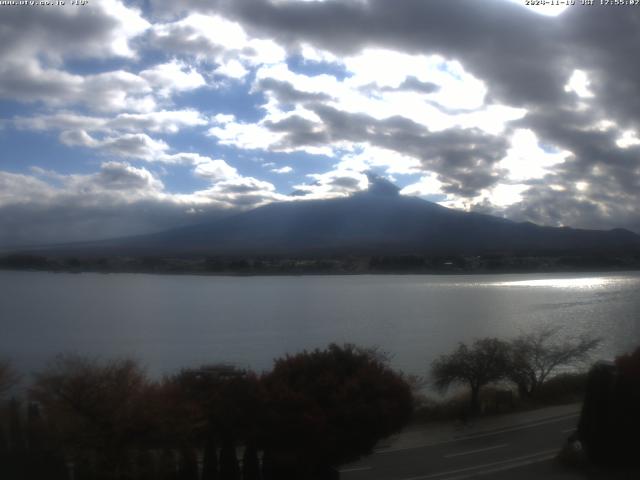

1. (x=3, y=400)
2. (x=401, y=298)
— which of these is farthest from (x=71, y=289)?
(x=3, y=400)

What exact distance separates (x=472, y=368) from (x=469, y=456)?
6.73 metres

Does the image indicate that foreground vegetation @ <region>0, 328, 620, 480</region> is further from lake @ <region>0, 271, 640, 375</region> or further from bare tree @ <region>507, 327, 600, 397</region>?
lake @ <region>0, 271, 640, 375</region>

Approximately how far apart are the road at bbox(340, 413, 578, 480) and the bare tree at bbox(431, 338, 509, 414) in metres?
3.90

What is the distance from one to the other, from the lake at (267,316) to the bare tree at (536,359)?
2794 mm

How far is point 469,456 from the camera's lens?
1234cm

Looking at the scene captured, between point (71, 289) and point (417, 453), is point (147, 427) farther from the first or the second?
point (71, 289)

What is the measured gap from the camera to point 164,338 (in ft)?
104

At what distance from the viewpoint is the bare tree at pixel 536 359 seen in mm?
20000

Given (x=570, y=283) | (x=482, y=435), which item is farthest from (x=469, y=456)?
(x=570, y=283)

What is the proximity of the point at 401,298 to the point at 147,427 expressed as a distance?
43.7 m

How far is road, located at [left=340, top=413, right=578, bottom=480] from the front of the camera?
440 inches

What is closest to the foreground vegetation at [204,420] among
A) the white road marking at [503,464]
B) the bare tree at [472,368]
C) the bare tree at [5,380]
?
the bare tree at [5,380]

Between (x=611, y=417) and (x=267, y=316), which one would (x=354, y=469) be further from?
(x=267, y=316)

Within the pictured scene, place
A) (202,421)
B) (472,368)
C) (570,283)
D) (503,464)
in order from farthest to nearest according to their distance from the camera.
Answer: (570,283) → (472,368) → (503,464) → (202,421)
